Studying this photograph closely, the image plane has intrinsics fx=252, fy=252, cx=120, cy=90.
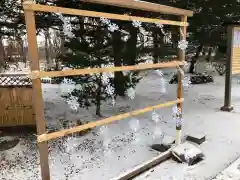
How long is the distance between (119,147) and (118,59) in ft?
5.65

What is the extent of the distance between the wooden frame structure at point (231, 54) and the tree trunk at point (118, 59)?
2120mm

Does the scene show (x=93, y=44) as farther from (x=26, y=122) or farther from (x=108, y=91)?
(x=26, y=122)

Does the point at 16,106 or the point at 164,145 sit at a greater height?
the point at 16,106

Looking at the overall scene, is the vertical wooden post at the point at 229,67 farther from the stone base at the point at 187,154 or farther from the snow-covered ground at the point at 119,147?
the stone base at the point at 187,154

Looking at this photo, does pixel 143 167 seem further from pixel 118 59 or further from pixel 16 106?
pixel 16 106

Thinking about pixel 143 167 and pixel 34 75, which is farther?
pixel 143 167

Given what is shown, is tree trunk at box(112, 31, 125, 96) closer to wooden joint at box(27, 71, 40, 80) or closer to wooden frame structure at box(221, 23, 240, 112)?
wooden frame structure at box(221, 23, 240, 112)

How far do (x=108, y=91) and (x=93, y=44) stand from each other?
36.2 inches

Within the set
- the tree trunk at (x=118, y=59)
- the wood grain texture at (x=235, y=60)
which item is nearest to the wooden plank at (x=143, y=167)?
the tree trunk at (x=118, y=59)

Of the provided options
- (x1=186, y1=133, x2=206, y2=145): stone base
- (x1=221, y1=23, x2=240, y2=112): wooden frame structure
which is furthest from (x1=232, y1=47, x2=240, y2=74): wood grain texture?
(x1=186, y1=133, x2=206, y2=145): stone base

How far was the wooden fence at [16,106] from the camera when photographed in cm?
429

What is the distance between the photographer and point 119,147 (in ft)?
12.1

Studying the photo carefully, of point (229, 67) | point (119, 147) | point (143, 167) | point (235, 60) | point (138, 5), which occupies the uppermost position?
point (138, 5)

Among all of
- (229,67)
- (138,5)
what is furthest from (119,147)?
(229,67)
